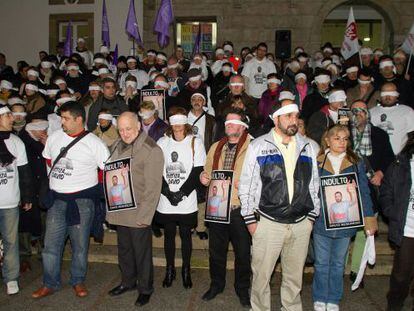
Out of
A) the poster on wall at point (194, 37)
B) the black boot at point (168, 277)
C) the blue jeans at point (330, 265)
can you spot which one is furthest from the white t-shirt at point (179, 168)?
the poster on wall at point (194, 37)

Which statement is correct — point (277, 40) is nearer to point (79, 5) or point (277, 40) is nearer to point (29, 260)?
point (79, 5)

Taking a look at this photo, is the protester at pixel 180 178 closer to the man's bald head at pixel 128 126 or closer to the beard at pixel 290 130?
the man's bald head at pixel 128 126

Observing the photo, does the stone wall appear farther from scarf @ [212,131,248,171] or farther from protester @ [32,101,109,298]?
protester @ [32,101,109,298]

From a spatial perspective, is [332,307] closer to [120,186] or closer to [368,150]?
[368,150]

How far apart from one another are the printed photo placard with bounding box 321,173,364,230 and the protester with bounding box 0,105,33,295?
3746mm

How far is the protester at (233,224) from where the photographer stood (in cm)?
550

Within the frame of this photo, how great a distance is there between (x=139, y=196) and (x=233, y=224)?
117 centimetres

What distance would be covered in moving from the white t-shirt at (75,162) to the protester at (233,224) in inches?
53.2

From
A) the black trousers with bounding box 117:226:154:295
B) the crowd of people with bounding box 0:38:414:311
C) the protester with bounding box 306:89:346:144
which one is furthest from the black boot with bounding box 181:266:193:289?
the protester with bounding box 306:89:346:144

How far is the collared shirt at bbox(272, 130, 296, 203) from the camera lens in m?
4.71

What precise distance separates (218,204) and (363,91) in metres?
4.33

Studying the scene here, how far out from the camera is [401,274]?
5117 millimetres

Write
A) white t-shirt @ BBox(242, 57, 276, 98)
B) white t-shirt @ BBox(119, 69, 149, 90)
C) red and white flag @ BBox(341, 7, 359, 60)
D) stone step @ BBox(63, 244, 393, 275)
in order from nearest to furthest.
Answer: stone step @ BBox(63, 244, 393, 275)
white t-shirt @ BBox(242, 57, 276, 98)
white t-shirt @ BBox(119, 69, 149, 90)
red and white flag @ BBox(341, 7, 359, 60)

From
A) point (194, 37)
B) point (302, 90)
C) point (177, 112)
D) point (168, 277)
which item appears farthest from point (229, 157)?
point (194, 37)
